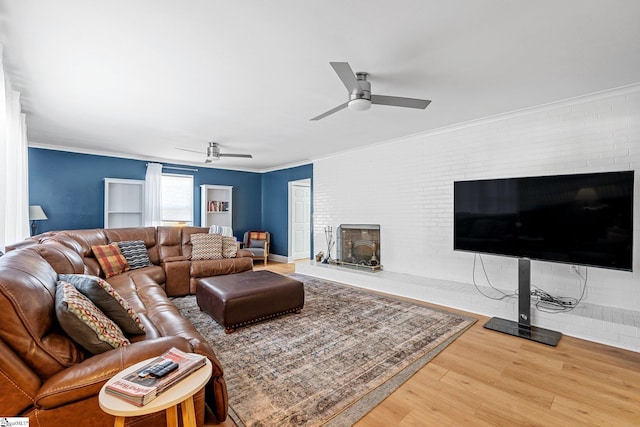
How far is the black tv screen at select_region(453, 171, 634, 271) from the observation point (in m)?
2.55

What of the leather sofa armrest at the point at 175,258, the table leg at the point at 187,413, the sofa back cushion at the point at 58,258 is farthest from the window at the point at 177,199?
the table leg at the point at 187,413

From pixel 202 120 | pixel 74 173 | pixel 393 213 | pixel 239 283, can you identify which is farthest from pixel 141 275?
pixel 393 213

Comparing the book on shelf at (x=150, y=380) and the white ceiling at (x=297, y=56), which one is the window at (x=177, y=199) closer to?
the white ceiling at (x=297, y=56)

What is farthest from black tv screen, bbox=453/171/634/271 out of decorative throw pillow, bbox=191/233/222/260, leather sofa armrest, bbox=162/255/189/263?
leather sofa armrest, bbox=162/255/189/263

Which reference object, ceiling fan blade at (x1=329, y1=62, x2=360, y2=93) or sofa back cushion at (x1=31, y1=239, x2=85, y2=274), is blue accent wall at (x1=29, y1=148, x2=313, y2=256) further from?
ceiling fan blade at (x1=329, y1=62, x2=360, y2=93)

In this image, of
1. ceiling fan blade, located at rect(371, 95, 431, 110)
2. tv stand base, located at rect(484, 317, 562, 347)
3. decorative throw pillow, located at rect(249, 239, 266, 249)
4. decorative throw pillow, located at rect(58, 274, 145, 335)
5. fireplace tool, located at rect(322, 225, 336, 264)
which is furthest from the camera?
decorative throw pillow, located at rect(249, 239, 266, 249)

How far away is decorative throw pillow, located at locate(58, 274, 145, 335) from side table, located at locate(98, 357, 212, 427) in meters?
0.62

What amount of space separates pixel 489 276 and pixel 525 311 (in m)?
0.81

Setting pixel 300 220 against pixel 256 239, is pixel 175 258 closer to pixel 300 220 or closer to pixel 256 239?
pixel 256 239

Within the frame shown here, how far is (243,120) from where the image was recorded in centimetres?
381

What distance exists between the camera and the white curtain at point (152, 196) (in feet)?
20.0

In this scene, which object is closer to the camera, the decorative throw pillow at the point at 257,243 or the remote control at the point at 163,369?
the remote control at the point at 163,369

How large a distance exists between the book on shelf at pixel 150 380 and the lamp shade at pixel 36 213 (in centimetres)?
509

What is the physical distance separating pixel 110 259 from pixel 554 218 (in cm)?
515
